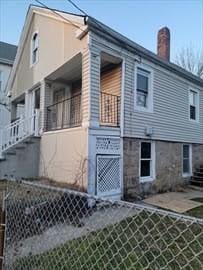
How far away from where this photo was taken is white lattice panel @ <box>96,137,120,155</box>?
809 cm

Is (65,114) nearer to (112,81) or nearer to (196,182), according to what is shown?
(112,81)

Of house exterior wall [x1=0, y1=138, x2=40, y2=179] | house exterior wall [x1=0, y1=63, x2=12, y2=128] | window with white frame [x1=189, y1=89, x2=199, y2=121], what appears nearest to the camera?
house exterior wall [x1=0, y1=138, x2=40, y2=179]

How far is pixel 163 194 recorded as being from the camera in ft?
33.2

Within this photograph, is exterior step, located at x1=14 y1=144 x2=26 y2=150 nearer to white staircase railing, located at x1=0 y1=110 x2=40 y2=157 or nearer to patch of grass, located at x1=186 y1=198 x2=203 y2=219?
white staircase railing, located at x1=0 y1=110 x2=40 y2=157

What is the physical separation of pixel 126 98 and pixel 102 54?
1.59m

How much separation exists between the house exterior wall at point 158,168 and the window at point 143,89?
4.41 feet

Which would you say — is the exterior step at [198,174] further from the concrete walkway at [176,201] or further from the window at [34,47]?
the window at [34,47]

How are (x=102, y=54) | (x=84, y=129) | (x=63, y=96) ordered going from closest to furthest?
(x=84, y=129), (x=102, y=54), (x=63, y=96)

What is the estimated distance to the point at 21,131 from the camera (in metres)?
11.8

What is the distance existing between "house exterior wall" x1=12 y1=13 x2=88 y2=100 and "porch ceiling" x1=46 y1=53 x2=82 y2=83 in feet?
0.47

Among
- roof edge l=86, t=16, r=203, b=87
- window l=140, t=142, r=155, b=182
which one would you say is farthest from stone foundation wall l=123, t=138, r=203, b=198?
roof edge l=86, t=16, r=203, b=87

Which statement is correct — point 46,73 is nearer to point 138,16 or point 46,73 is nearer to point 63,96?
point 63,96

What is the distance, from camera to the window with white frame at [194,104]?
1307 cm

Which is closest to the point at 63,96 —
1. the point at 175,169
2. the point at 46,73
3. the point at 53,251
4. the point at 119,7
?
the point at 46,73
